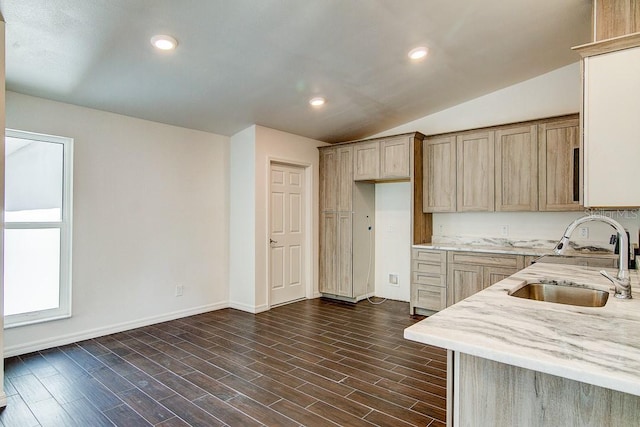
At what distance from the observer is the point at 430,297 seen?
4398mm

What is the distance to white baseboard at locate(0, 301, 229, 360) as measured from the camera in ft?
10.8

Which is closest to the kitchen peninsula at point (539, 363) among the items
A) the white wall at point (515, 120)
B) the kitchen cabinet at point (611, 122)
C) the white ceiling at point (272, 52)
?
the kitchen cabinet at point (611, 122)

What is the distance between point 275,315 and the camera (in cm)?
454

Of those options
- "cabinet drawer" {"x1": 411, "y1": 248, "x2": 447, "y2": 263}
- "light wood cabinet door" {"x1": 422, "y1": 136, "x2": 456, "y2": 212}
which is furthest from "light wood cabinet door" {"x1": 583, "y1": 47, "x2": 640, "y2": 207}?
"light wood cabinet door" {"x1": 422, "y1": 136, "x2": 456, "y2": 212}

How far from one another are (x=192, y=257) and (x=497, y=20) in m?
4.06

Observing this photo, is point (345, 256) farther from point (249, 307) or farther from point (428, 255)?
point (249, 307)

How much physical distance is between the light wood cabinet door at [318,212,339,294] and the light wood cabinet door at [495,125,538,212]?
2212 millimetres

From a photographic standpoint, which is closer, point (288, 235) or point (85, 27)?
point (85, 27)

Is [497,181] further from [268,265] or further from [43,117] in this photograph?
[43,117]

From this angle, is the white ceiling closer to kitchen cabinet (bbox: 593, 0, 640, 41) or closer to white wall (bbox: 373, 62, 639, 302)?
white wall (bbox: 373, 62, 639, 302)

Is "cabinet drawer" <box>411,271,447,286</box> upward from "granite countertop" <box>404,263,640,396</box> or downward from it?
downward

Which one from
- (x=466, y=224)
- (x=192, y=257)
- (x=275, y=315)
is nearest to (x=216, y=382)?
(x=275, y=315)

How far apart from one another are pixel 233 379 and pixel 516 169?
11.8 feet

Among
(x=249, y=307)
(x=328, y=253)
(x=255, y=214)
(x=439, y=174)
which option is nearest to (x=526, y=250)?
(x=439, y=174)
